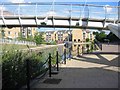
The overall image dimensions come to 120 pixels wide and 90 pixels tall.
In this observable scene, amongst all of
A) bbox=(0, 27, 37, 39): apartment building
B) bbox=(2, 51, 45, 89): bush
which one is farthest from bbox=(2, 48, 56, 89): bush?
bbox=(0, 27, 37, 39): apartment building

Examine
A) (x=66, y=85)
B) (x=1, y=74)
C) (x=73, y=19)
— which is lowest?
(x=66, y=85)

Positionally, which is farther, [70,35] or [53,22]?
[70,35]

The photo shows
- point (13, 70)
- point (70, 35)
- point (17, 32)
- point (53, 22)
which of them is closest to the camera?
point (13, 70)

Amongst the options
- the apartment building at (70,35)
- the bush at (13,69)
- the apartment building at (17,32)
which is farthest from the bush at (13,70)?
the apartment building at (70,35)

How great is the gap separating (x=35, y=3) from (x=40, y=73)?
30402 millimetres

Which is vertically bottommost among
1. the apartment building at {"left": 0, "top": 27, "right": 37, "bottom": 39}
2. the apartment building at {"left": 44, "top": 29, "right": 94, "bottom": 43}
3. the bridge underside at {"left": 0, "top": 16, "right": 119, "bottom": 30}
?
the apartment building at {"left": 44, "top": 29, "right": 94, "bottom": 43}

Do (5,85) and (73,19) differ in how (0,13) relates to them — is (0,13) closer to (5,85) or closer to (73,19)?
(73,19)

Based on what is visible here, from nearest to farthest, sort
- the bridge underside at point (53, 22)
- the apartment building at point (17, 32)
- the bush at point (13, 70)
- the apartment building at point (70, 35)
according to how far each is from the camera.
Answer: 1. the bush at point (13, 70)
2. the apartment building at point (17, 32)
3. the bridge underside at point (53, 22)
4. the apartment building at point (70, 35)

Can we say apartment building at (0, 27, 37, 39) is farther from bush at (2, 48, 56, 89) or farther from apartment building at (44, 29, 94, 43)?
apartment building at (44, 29, 94, 43)

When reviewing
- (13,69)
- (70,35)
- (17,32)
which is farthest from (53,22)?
(70,35)

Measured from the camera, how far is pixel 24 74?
325 inches

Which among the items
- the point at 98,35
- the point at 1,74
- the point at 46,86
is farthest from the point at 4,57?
the point at 98,35

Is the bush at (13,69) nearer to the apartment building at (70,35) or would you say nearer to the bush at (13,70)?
the bush at (13,70)

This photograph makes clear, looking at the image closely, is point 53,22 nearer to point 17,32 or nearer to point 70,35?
point 17,32
